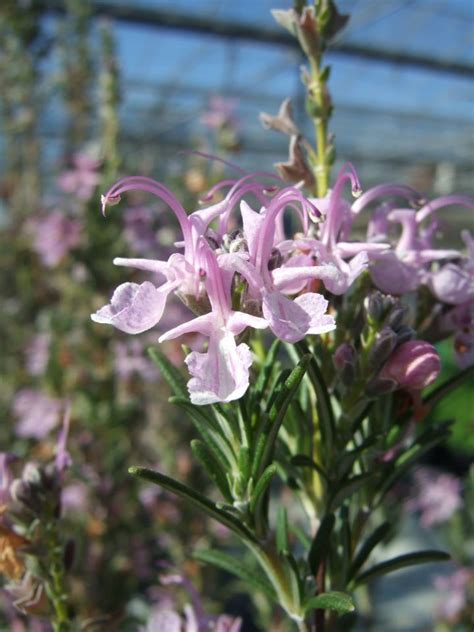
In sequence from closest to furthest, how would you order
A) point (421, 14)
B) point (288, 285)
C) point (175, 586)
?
1. point (288, 285)
2. point (175, 586)
3. point (421, 14)

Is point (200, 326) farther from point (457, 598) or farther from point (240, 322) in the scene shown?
point (457, 598)

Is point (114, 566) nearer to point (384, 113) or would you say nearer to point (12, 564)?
point (12, 564)

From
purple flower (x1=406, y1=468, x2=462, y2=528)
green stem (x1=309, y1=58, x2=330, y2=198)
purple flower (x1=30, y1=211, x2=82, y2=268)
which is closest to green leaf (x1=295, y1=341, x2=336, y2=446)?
green stem (x1=309, y1=58, x2=330, y2=198)

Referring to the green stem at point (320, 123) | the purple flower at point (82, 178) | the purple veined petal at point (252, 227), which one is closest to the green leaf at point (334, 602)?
the purple veined petal at point (252, 227)

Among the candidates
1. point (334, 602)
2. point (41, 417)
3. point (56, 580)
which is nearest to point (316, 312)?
point (334, 602)

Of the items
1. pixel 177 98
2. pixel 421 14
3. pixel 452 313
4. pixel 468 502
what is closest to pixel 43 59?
pixel 468 502

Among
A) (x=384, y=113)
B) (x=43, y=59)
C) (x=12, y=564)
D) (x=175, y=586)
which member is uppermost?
(x=384, y=113)
